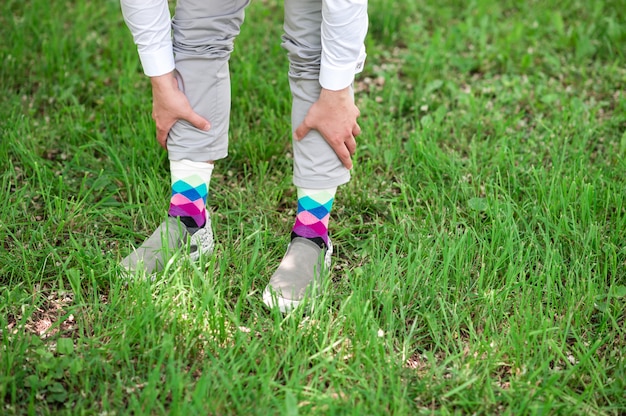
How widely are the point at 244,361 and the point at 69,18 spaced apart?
2436 mm

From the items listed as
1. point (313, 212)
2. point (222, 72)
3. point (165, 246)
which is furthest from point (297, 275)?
point (222, 72)

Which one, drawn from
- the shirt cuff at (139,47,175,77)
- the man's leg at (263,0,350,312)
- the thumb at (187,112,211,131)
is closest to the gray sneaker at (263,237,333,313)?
the man's leg at (263,0,350,312)

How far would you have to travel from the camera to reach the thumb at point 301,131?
189 centimetres

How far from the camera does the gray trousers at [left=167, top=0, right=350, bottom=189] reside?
6.07ft

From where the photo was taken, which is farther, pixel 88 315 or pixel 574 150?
pixel 574 150

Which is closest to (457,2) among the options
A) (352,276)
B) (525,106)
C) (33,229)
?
(525,106)

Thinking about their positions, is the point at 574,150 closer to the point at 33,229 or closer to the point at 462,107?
the point at 462,107

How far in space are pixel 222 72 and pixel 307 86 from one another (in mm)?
264

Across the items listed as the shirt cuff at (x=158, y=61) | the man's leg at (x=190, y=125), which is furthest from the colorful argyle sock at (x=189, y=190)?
the shirt cuff at (x=158, y=61)

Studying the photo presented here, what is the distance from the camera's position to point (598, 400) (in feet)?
5.45

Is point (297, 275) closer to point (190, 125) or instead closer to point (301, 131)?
point (301, 131)

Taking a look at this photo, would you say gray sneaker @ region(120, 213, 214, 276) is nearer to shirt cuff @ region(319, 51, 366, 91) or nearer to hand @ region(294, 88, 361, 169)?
hand @ region(294, 88, 361, 169)

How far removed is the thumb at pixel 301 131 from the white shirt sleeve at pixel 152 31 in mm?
386

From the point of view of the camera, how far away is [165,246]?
1.91 metres
